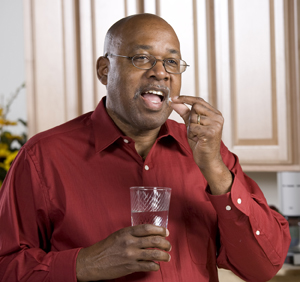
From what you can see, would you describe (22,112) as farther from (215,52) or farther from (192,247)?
(192,247)

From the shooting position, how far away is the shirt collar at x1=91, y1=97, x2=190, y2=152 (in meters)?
1.17

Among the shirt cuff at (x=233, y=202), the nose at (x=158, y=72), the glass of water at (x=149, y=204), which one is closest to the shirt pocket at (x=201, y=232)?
the shirt cuff at (x=233, y=202)

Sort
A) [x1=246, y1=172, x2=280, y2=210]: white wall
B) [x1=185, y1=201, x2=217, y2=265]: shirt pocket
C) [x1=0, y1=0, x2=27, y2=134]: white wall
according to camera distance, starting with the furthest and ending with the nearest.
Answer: [x1=0, y1=0, x2=27, y2=134]: white wall < [x1=246, y1=172, x2=280, y2=210]: white wall < [x1=185, y1=201, x2=217, y2=265]: shirt pocket

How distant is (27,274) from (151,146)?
481 mm

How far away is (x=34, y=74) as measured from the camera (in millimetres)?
2297

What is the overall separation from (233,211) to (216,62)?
1236 millimetres

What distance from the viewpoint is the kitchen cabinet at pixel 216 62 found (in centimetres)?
206

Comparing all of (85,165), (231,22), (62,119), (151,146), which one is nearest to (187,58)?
(231,22)

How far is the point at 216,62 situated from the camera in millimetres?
2150

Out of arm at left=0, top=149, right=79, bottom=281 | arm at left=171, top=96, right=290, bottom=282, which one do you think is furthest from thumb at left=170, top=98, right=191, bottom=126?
arm at left=0, top=149, right=79, bottom=281

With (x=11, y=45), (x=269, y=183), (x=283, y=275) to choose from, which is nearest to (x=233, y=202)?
(x=283, y=275)

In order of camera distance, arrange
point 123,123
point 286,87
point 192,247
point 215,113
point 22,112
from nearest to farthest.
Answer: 1. point 215,113
2. point 192,247
3. point 123,123
4. point 286,87
5. point 22,112

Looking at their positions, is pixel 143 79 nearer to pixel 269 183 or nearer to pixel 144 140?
pixel 144 140

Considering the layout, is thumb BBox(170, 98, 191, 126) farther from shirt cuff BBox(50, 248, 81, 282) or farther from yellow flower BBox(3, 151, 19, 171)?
yellow flower BBox(3, 151, 19, 171)
